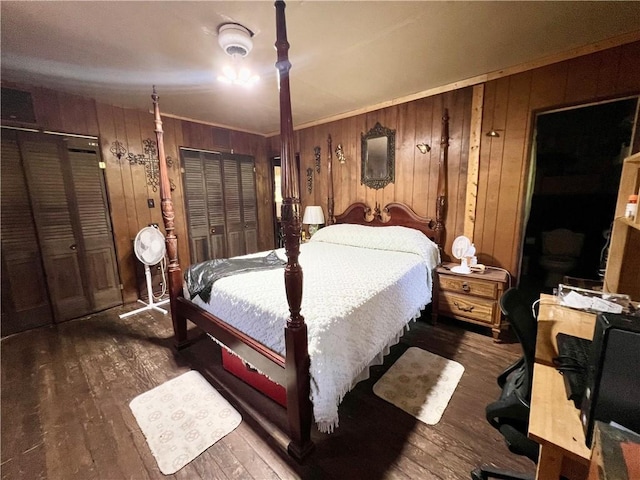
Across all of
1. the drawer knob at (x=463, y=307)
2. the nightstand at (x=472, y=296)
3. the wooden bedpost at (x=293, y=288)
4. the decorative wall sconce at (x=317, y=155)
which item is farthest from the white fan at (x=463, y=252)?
the decorative wall sconce at (x=317, y=155)

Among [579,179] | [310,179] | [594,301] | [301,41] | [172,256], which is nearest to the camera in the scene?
[594,301]

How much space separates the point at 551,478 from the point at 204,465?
154 centimetres

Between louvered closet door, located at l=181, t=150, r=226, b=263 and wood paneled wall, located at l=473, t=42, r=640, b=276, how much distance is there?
3.70m

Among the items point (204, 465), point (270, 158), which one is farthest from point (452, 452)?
point (270, 158)

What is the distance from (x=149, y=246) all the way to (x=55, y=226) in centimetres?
92

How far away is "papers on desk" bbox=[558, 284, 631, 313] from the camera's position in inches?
54.0

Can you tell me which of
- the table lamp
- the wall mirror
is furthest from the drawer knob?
the table lamp

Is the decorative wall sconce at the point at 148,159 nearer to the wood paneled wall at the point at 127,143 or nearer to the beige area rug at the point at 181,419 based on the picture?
the wood paneled wall at the point at 127,143

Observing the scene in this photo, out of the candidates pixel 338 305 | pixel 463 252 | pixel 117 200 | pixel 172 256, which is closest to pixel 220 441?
pixel 338 305

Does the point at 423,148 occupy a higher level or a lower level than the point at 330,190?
higher

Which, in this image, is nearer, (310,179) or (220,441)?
(220,441)

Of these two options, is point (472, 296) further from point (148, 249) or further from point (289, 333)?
point (148, 249)

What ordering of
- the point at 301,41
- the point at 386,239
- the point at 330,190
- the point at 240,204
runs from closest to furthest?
the point at 301,41 → the point at 386,239 → the point at 330,190 → the point at 240,204

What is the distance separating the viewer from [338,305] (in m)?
1.58
